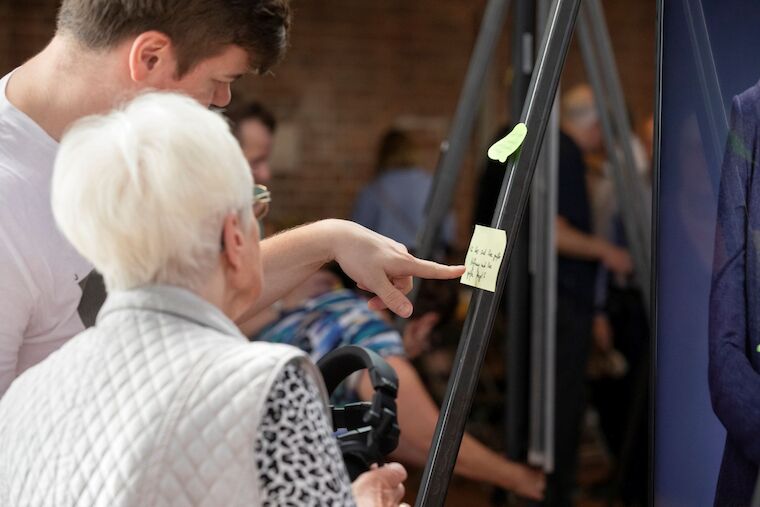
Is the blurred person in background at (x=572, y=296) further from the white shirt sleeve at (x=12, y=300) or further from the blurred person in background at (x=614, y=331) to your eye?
the white shirt sleeve at (x=12, y=300)

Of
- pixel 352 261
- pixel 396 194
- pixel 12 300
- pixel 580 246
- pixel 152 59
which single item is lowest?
pixel 396 194

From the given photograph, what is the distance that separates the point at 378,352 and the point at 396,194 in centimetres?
301

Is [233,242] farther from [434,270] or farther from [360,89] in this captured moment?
[360,89]

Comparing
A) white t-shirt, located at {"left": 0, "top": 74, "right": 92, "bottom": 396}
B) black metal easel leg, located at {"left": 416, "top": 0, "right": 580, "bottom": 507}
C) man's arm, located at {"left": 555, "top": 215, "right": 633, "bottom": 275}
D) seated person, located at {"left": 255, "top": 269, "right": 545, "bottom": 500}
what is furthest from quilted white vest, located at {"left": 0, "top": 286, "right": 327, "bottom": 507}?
man's arm, located at {"left": 555, "top": 215, "right": 633, "bottom": 275}

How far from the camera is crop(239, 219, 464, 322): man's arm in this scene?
5.33 feet

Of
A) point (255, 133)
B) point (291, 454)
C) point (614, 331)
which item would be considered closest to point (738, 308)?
point (291, 454)

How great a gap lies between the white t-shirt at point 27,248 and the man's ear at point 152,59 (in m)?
0.18

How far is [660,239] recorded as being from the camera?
1.56m

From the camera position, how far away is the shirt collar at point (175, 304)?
111cm

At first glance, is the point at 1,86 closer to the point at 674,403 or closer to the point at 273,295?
the point at 273,295

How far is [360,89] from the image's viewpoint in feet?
22.2

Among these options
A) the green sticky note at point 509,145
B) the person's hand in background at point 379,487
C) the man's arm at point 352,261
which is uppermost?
the green sticky note at point 509,145

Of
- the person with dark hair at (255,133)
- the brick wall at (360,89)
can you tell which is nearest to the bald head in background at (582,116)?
the person with dark hair at (255,133)

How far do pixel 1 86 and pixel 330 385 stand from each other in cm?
66
